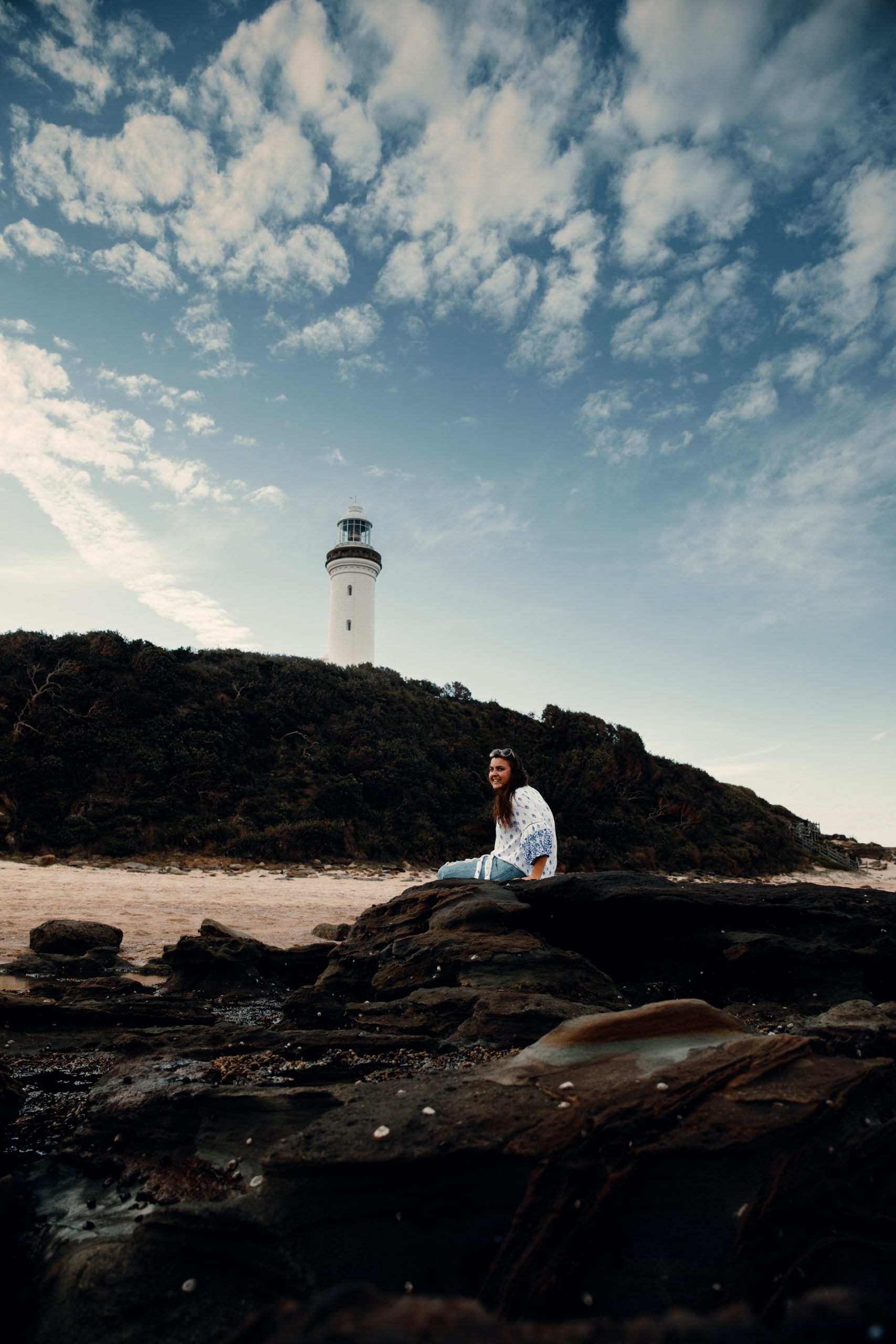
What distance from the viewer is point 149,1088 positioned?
12.4 feet

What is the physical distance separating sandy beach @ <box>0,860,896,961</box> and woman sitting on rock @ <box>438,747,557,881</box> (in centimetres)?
338

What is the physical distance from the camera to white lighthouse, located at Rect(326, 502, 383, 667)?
4100cm

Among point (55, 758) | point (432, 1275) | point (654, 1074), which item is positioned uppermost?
point (55, 758)

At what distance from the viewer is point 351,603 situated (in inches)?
1624

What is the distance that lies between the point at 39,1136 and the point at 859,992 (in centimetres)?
576

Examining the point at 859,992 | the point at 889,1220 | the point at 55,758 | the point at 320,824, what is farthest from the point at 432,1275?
the point at 55,758

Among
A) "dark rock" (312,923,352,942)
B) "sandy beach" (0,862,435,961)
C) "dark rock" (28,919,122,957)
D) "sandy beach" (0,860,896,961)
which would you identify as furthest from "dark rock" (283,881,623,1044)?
"dark rock" (28,919,122,957)

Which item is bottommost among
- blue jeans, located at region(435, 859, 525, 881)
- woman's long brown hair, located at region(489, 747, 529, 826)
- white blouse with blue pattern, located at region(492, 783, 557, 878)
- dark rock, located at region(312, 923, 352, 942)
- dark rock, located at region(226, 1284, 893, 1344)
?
dark rock, located at region(312, 923, 352, 942)

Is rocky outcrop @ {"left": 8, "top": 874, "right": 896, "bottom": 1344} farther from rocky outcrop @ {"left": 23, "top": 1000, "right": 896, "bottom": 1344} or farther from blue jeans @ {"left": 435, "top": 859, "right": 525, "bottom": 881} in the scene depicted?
blue jeans @ {"left": 435, "top": 859, "right": 525, "bottom": 881}

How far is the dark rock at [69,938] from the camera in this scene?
7.81 metres

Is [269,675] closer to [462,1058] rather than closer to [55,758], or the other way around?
[55,758]

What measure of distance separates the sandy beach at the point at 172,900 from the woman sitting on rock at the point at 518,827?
3.38 m

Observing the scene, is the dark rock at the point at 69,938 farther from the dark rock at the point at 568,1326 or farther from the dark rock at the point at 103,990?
the dark rock at the point at 568,1326

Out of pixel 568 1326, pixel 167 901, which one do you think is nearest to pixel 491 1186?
pixel 568 1326
